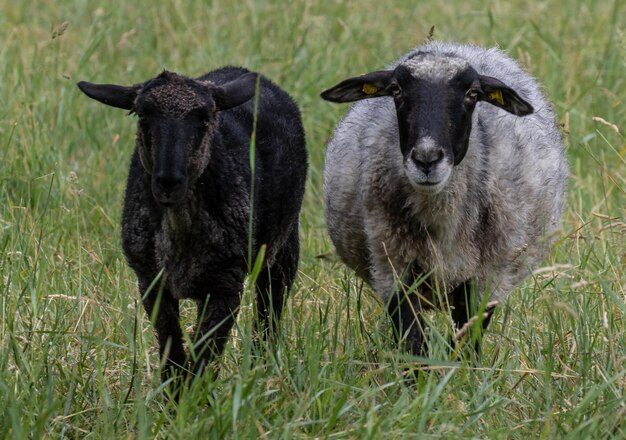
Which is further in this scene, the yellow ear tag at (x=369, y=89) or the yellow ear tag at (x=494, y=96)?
the yellow ear tag at (x=369, y=89)

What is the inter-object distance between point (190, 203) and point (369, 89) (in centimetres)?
112

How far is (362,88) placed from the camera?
626 centimetres

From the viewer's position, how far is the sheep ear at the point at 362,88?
6160 mm

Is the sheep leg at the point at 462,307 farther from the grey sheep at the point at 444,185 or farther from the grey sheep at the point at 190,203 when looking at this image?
the grey sheep at the point at 190,203

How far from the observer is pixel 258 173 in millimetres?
6180

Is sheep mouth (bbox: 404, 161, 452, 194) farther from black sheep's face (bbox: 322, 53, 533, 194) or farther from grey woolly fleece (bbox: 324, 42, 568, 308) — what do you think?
grey woolly fleece (bbox: 324, 42, 568, 308)

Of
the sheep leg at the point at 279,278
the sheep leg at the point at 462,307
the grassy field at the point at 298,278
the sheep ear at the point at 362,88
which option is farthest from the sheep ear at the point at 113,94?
the sheep leg at the point at 462,307

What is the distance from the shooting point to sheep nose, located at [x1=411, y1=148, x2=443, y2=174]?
558 cm

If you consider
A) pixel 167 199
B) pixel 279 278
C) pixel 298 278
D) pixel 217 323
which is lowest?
pixel 298 278

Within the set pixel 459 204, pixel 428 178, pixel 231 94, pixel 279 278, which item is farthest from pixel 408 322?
pixel 231 94

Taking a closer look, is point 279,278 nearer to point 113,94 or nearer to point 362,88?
point 362,88

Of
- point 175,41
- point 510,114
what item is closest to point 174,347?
point 510,114

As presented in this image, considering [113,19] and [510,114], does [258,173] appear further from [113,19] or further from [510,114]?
[113,19]

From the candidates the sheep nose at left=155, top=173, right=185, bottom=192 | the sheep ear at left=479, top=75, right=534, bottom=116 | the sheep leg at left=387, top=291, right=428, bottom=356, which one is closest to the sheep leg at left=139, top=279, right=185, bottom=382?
the sheep nose at left=155, top=173, right=185, bottom=192
